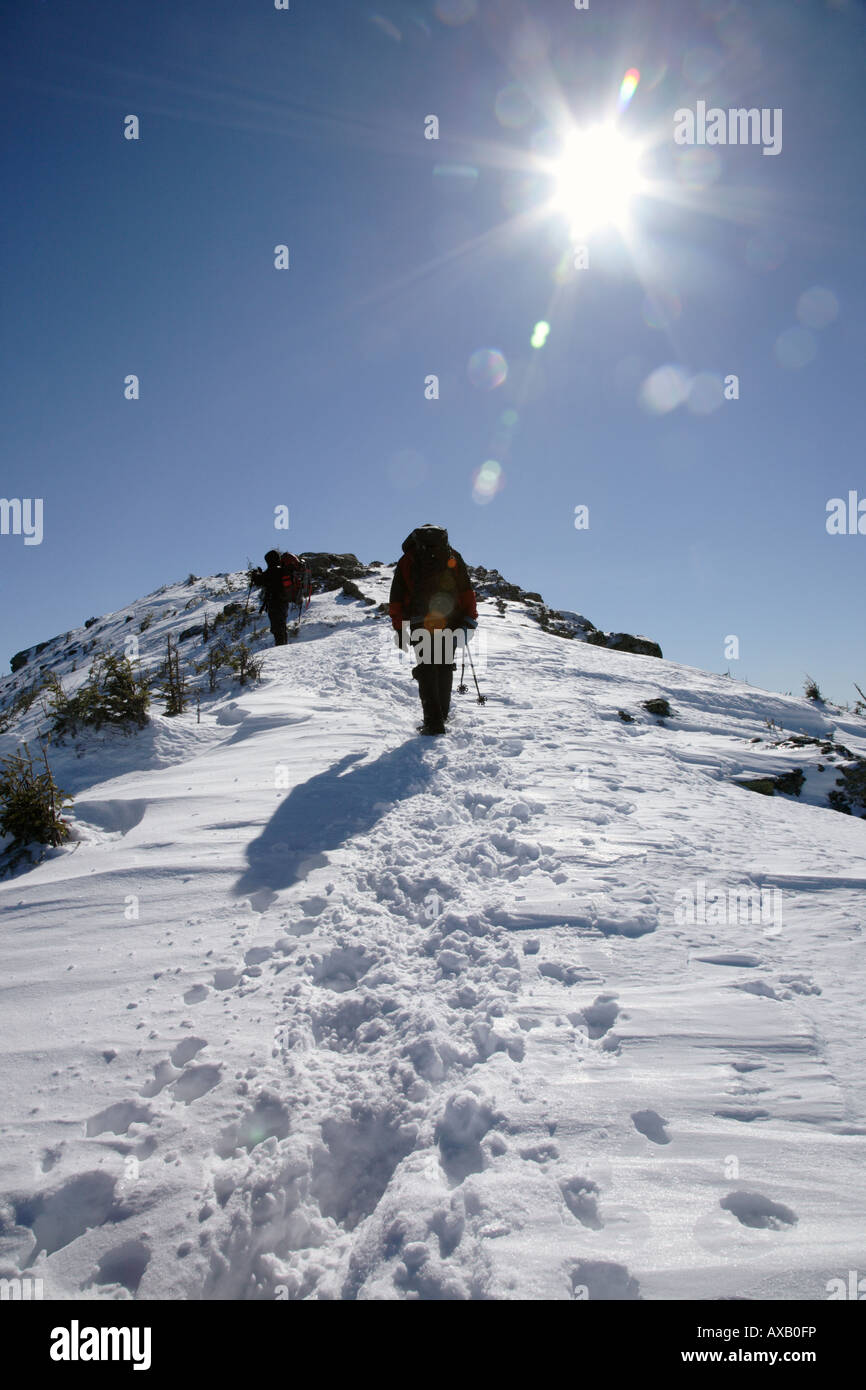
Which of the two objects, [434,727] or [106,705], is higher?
[106,705]

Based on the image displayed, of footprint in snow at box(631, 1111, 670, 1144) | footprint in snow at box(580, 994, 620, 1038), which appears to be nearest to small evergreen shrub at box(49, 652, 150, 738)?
footprint in snow at box(580, 994, 620, 1038)

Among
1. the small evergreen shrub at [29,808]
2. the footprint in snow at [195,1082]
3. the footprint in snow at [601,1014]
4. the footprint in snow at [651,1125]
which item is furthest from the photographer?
the small evergreen shrub at [29,808]

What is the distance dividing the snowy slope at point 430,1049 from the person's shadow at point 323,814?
3 cm

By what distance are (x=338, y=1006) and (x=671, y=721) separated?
7330 mm

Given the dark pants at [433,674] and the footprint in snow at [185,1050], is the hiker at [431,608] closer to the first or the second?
the dark pants at [433,674]

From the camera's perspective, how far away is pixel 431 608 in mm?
6891

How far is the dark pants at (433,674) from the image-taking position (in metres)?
6.86

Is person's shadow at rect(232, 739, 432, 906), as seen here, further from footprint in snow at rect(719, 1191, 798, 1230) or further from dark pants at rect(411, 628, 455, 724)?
footprint in snow at rect(719, 1191, 798, 1230)

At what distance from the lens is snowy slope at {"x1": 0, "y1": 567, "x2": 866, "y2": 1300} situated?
1645mm

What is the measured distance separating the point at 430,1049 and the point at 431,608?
5.16m

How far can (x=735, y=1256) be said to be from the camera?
1.56 meters

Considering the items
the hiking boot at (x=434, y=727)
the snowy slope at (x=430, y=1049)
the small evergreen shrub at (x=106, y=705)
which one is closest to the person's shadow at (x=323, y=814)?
the snowy slope at (x=430, y=1049)

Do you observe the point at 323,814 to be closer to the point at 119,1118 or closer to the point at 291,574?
the point at 119,1118

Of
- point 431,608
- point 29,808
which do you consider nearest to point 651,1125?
point 29,808
